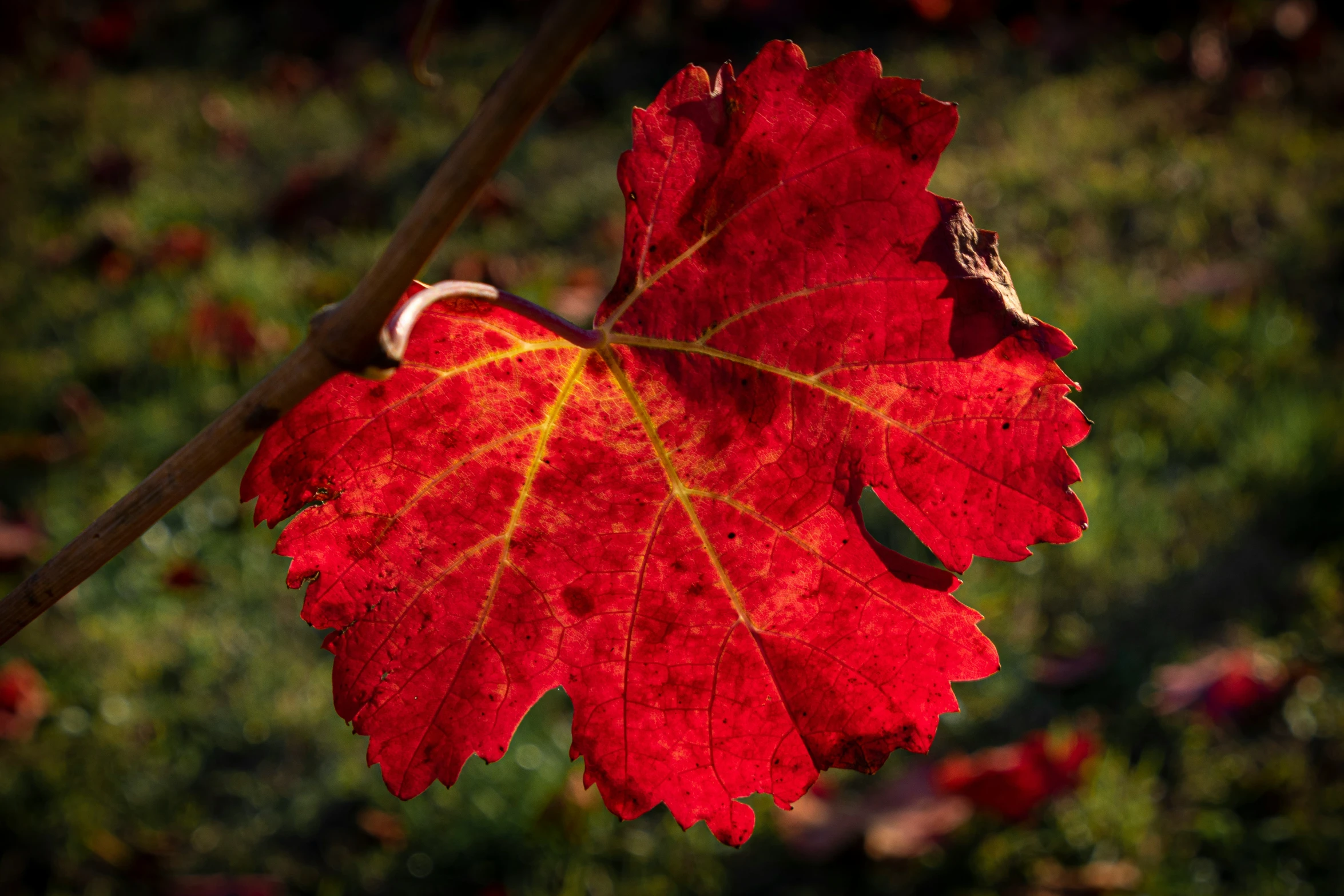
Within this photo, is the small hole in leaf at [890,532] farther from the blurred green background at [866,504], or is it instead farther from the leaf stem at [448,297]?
the leaf stem at [448,297]

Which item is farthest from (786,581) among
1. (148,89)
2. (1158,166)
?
(148,89)

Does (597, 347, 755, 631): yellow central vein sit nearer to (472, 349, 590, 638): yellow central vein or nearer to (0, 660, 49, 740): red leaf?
(472, 349, 590, 638): yellow central vein

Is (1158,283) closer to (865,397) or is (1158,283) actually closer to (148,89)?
(865,397)

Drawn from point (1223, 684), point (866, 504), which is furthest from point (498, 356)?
point (866, 504)

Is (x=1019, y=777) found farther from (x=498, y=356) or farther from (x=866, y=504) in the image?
(x=498, y=356)

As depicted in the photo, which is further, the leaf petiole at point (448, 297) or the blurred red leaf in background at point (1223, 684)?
the blurred red leaf in background at point (1223, 684)

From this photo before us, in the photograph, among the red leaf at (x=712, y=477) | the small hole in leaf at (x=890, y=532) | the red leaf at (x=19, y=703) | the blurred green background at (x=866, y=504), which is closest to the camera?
the red leaf at (x=712, y=477)

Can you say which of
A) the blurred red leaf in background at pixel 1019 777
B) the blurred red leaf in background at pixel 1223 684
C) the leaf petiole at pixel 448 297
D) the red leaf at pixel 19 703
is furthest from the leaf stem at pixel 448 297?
the red leaf at pixel 19 703
